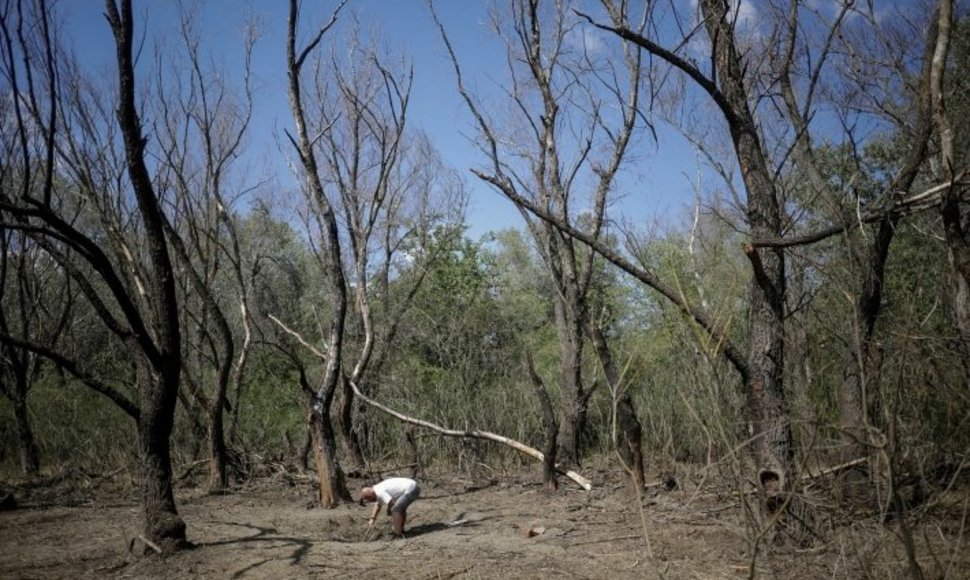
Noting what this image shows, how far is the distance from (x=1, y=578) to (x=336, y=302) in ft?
14.9

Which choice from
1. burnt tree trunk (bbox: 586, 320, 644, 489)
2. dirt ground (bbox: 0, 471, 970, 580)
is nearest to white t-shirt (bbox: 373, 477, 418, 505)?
dirt ground (bbox: 0, 471, 970, 580)

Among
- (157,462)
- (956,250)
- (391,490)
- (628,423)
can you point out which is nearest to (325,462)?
(391,490)

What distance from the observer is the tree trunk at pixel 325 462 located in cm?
788

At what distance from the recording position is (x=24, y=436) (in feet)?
36.8

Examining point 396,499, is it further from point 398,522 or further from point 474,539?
point 474,539

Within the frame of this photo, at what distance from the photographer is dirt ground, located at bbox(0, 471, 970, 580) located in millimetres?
4293

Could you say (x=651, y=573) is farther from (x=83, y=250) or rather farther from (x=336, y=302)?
A: (x=336, y=302)

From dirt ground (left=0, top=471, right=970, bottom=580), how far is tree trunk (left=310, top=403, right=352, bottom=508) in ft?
0.94

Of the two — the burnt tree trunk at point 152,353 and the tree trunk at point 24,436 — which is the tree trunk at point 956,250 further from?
the tree trunk at point 24,436

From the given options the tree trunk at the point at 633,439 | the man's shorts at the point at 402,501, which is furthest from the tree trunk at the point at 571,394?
the man's shorts at the point at 402,501

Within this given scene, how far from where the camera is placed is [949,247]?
4.71 metres

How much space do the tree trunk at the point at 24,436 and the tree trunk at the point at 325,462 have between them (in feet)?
21.2

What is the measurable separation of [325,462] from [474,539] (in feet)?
8.60

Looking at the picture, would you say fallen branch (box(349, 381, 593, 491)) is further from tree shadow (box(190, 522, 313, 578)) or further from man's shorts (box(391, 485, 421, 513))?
tree shadow (box(190, 522, 313, 578))
